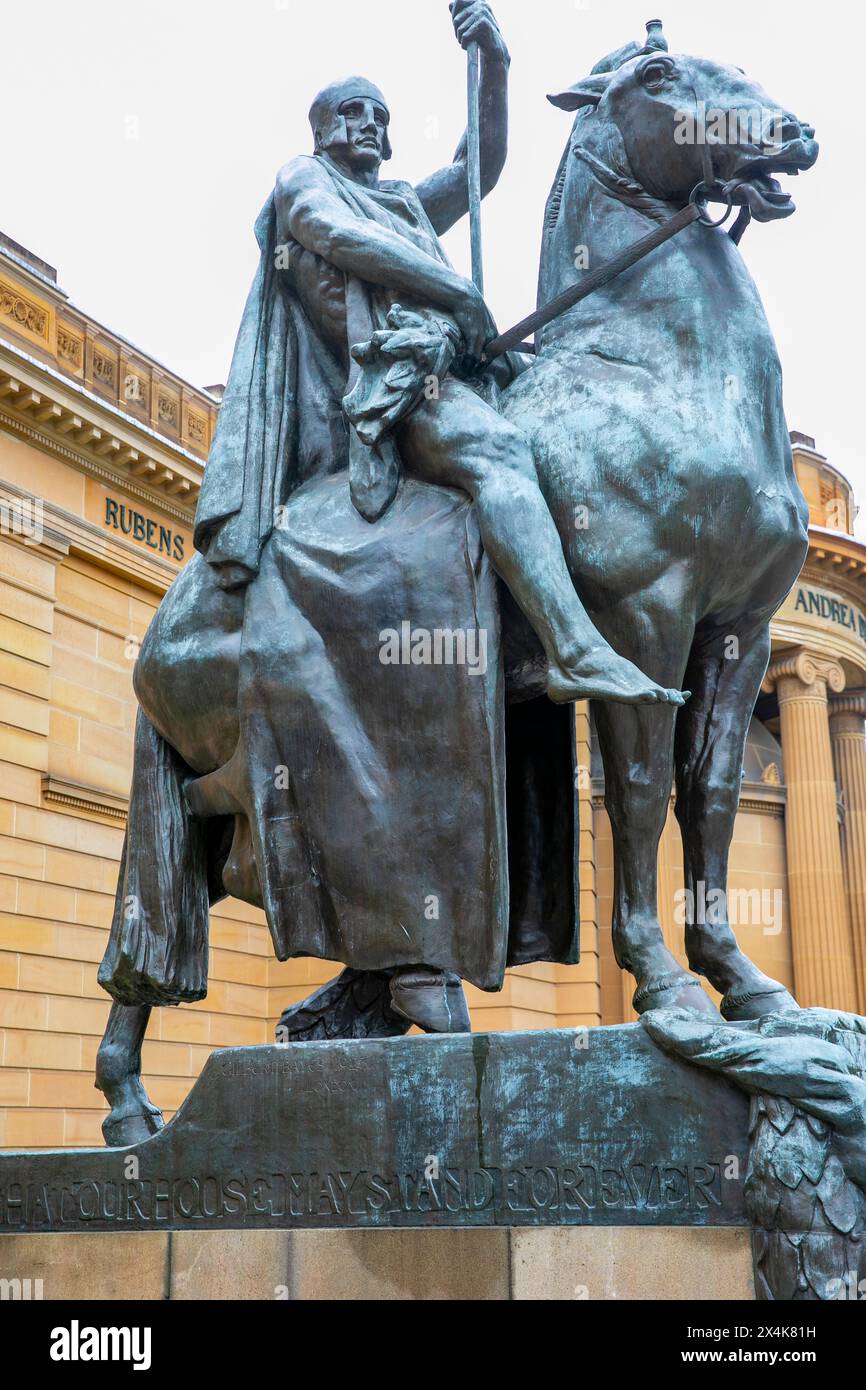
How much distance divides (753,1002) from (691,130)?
2832 mm

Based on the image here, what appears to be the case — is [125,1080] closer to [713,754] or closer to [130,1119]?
[130,1119]

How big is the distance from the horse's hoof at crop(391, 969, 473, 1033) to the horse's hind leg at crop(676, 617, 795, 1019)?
786 millimetres

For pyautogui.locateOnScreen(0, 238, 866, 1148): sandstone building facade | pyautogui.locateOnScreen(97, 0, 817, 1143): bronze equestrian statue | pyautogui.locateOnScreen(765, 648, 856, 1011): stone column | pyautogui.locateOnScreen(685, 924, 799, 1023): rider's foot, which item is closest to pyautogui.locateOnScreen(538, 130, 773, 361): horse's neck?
pyautogui.locateOnScreen(97, 0, 817, 1143): bronze equestrian statue

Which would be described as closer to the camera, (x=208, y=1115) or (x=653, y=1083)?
(x=653, y=1083)

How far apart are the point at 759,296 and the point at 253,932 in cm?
2483

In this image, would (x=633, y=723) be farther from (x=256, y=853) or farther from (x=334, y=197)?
(x=334, y=197)

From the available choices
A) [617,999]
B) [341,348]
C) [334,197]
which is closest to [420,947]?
[341,348]

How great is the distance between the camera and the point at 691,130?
5340 millimetres

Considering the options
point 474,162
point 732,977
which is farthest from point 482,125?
point 732,977

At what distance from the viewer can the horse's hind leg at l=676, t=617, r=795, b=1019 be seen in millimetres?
5371

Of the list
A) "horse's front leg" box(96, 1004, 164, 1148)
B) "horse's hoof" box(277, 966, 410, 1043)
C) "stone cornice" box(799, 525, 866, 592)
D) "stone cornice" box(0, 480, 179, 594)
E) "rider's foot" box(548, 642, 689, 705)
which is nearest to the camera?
"rider's foot" box(548, 642, 689, 705)

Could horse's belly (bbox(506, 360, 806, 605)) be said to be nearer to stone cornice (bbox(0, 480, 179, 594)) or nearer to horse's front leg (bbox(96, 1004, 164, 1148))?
horse's front leg (bbox(96, 1004, 164, 1148))

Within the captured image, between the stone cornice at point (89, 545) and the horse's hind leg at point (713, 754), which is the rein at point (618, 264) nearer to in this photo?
the horse's hind leg at point (713, 754)

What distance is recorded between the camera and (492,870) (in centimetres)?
507
